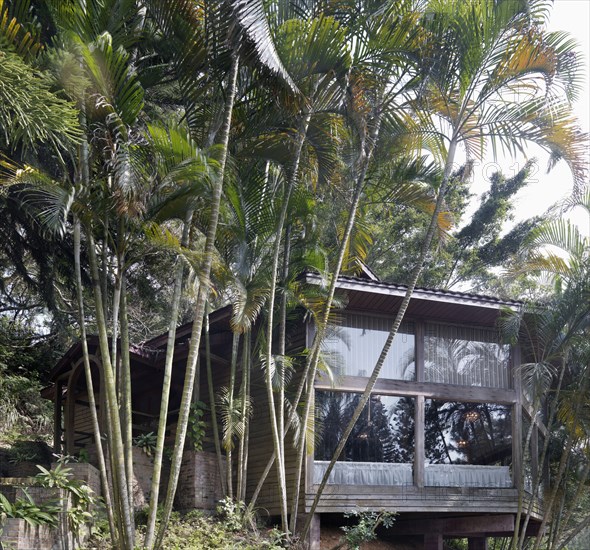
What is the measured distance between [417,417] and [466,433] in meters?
1.16

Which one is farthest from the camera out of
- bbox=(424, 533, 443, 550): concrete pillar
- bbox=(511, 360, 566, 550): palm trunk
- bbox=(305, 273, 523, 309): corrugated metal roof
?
bbox=(424, 533, 443, 550): concrete pillar

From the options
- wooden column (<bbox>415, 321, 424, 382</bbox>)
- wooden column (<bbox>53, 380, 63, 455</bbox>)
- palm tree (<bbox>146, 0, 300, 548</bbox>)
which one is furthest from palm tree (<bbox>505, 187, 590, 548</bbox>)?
wooden column (<bbox>53, 380, 63, 455</bbox>)

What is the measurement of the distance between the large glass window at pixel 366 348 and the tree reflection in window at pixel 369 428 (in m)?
0.43

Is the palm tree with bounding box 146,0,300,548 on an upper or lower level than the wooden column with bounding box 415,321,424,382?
upper

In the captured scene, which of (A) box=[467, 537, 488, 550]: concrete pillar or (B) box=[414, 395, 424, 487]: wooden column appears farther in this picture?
(A) box=[467, 537, 488, 550]: concrete pillar

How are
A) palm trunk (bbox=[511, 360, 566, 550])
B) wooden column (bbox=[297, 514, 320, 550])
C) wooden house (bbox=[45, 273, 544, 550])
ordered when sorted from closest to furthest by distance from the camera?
wooden column (bbox=[297, 514, 320, 550])
wooden house (bbox=[45, 273, 544, 550])
palm trunk (bbox=[511, 360, 566, 550])

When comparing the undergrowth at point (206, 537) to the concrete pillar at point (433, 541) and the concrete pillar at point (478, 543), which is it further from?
the concrete pillar at point (478, 543)

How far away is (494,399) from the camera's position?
14.2 m

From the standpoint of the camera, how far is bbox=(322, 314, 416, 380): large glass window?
13.5 metres

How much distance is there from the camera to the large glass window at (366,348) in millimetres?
13453

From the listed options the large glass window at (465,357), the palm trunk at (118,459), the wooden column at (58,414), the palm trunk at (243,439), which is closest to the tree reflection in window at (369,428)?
the large glass window at (465,357)

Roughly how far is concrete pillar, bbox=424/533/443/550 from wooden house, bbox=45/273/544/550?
21 mm

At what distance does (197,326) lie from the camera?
8.44 meters

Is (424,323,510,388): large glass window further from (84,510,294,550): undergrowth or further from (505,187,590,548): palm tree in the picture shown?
(84,510,294,550): undergrowth
